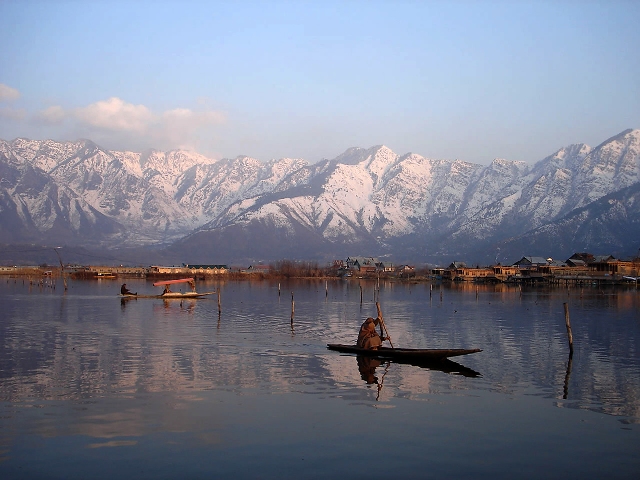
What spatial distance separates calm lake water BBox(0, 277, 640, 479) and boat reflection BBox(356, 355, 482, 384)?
0.73ft

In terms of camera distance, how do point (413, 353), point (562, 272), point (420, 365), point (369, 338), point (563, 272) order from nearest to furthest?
point (420, 365) → point (413, 353) → point (369, 338) → point (563, 272) → point (562, 272)

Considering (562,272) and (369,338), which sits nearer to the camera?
(369,338)

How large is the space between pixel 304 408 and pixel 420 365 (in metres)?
11.1

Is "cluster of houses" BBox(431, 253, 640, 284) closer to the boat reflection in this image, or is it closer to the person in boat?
the person in boat

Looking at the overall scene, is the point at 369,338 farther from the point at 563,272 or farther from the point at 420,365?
the point at 563,272

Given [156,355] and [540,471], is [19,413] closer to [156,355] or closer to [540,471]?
[156,355]

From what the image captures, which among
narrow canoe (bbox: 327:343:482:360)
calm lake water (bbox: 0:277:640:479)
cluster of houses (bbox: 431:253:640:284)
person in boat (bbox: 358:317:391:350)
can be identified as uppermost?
cluster of houses (bbox: 431:253:640:284)

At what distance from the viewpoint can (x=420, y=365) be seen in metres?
35.8

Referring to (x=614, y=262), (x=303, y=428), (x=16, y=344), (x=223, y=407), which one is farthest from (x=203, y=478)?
(x=614, y=262)

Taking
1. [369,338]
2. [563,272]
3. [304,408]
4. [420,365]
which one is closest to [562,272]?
[563,272]

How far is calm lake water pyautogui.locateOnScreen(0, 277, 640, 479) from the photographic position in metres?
20.0

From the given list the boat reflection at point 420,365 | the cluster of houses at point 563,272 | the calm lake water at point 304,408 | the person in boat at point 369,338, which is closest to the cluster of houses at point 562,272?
the cluster of houses at point 563,272

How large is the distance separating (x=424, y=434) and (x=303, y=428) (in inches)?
154

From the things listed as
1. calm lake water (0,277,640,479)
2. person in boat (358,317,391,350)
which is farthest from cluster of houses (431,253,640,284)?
person in boat (358,317,391,350)
